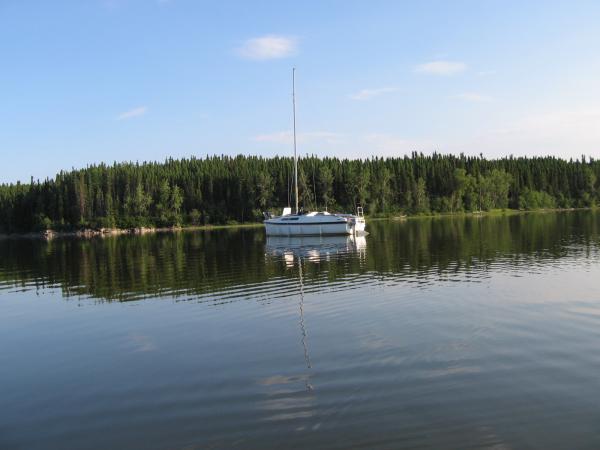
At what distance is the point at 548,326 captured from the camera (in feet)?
60.0

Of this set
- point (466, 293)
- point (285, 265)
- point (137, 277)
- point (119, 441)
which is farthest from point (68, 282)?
point (119, 441)

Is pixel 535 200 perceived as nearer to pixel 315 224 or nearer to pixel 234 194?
pixel 234 194

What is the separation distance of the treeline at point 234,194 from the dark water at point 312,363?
406 ft

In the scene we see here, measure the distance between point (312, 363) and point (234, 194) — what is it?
15499cm

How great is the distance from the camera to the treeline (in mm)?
156000

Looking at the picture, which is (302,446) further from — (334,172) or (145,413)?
(334,172)

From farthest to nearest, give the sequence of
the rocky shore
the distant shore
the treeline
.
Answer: the treeline, the rocky shore, the distant shore

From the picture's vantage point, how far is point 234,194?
168 m

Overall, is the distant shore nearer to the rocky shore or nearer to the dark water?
the rocky shore

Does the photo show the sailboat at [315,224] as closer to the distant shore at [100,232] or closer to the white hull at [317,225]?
the white hull at [317,225]

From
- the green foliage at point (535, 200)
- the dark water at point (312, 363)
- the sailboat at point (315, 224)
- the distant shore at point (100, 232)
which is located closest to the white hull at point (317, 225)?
the sailboat at point (315, 224)

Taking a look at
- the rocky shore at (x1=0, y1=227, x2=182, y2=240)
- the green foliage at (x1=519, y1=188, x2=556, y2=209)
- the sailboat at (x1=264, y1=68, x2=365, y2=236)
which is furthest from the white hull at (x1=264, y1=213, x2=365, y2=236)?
the green foliage at (x1=519, y1=188, x2=556, y2=209)

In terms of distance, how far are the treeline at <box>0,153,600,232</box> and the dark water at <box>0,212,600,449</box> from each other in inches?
4875

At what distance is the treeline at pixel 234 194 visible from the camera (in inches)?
6142
